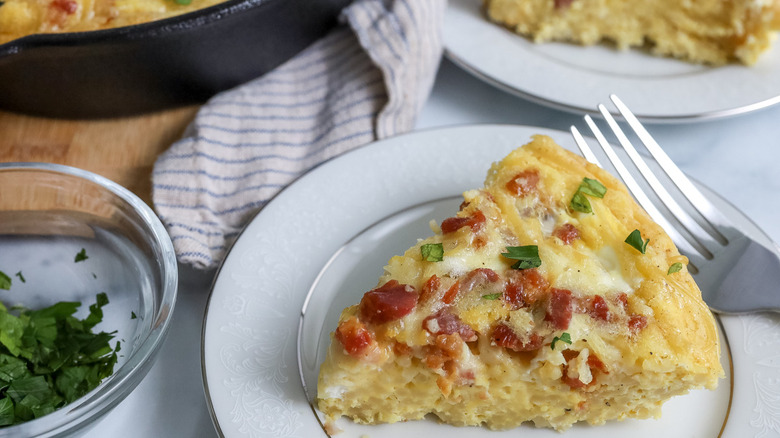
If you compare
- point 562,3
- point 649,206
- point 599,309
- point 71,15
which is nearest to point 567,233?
point 599,309

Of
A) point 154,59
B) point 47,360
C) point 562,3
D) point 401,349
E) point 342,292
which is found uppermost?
point 562,3

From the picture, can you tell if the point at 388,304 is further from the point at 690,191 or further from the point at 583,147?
the point at 690,191

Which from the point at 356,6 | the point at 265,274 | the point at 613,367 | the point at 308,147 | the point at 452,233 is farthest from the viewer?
the point at 356,6

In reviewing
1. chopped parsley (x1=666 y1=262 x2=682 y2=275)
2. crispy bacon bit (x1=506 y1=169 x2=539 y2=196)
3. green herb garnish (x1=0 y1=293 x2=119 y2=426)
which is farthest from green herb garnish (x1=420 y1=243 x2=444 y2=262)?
green herb garnish (x1=0 y1=293 x2=119 y2=426)

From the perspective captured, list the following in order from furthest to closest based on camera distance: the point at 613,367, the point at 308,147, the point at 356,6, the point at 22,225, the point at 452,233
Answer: the point at 356,6, the point at 308,147, the point at 22,225, the point at 452,233, the point at 613,367

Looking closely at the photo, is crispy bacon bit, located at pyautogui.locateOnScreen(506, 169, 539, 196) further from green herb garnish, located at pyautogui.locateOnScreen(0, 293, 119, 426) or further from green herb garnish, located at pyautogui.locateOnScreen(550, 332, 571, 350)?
green herb garnish, located at pyautogui.locateOnScreen(0, 293, 119, 426)

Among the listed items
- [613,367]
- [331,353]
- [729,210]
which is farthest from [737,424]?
[331,353]

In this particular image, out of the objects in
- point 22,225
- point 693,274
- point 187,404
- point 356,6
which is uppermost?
point 356,6

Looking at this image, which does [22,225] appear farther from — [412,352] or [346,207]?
[412,352]
